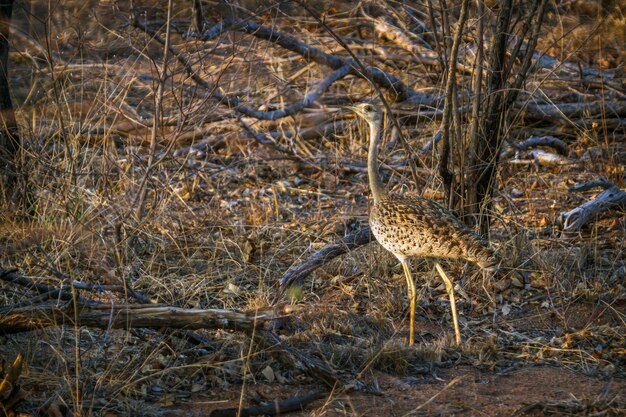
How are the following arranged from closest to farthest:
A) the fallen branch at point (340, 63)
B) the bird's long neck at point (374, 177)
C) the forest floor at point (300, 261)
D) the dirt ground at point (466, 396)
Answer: the dirt ground at point (466, 396), the forest floor at point (300, 261), the bird's long neck at point (374, 177), the fallen branch at point (340, 63)

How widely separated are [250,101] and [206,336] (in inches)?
184

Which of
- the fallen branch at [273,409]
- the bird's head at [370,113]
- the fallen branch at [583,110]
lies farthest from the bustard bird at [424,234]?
the fallen branch at [583,110]

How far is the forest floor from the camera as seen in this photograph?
13.8 feet

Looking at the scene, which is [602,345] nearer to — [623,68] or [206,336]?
[206,336]

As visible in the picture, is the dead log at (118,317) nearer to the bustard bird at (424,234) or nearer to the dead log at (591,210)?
the bustard bird at (424,234)

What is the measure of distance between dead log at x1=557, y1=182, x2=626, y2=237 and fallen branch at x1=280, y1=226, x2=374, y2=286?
1671 mm

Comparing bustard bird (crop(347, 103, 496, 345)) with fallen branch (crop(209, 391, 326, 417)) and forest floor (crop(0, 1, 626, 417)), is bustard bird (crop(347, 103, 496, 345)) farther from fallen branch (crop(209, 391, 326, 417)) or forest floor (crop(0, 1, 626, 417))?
fallen branch (crop(209, 391, 326, 417))

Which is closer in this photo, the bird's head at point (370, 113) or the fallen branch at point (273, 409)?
the fallen branch at point (273, 409)

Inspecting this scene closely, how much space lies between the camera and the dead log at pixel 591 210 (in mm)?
6465

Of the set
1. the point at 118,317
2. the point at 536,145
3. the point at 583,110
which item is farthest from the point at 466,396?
the point at 583,110

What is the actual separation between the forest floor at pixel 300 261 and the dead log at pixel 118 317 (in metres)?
0.13

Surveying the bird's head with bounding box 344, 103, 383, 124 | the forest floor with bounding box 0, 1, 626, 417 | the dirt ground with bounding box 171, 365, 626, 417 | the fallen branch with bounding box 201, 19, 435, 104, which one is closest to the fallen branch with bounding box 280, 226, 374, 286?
the forest floor with bounding box 0, 1, 626, 417

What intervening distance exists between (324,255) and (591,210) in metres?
2.35

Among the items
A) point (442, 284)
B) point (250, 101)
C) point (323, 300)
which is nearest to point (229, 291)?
point (323, 300)
